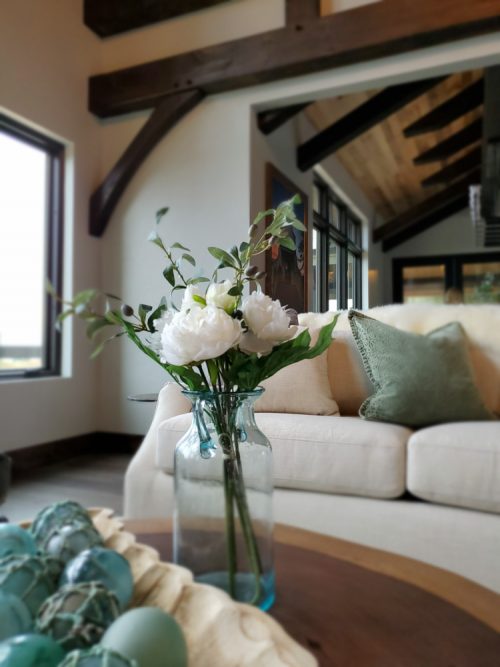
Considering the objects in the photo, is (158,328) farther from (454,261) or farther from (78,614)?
(454,261)

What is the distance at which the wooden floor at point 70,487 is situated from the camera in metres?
1.95

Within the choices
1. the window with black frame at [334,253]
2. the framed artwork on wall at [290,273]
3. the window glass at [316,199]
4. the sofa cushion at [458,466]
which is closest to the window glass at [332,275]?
the window with black frame at [334,253]

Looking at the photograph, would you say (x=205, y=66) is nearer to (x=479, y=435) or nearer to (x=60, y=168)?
(x=60, y=168)

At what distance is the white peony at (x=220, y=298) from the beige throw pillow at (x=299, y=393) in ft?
3.50

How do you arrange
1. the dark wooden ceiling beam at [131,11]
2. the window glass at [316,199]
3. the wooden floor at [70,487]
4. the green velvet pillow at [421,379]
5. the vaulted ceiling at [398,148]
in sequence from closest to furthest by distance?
the green velvet pillow at [421,379] < the wooden floor at [70,487] < the dark wooden ceiling beam at [131,11] < the window glass at [316,199] < the vaulted ceiling at [398,148]

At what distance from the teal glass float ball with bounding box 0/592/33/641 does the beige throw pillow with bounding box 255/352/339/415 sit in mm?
1223

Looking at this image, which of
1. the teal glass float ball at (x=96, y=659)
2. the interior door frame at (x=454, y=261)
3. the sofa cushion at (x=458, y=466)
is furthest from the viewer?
the interior door frame at (x=454, y=261)

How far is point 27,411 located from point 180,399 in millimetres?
A: 1552

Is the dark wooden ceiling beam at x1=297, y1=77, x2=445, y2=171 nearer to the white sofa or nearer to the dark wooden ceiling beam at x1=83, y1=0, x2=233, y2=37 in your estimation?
the dark wooden ceiling beam at x1=83, y1=0, x2=233, y2=37

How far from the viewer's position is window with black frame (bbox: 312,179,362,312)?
2387 mm

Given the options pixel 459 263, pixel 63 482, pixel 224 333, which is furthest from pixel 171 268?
pixel 459 263

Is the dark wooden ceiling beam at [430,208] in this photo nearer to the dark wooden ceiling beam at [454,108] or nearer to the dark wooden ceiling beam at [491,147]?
the dark wooden ceiling beam at [491,147]

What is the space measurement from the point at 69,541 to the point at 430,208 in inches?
263

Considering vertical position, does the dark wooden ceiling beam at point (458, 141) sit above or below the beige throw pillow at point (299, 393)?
above
